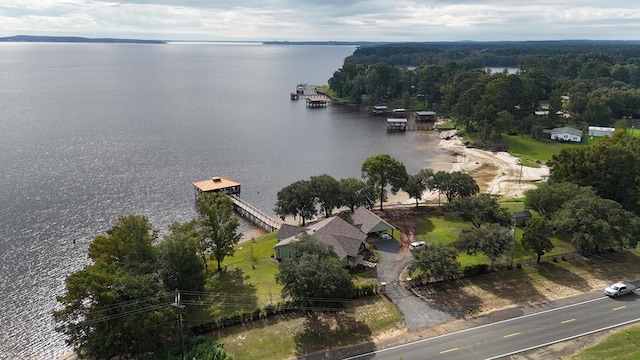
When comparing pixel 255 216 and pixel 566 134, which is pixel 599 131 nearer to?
pixel 566 134

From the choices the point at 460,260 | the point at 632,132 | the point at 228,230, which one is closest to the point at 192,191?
the point at 228,230

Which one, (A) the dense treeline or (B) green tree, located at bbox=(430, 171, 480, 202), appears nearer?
(B) green tree, located at bbox=(430, 171, 480, 202)

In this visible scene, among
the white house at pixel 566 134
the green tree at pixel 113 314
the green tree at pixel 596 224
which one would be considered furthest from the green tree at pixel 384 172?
the white house at pixel 566 134

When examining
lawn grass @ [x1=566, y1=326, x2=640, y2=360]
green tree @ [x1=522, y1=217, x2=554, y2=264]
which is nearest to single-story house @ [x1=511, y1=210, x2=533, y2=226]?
green tree @ [x1=522, y1=217, x2=554, y2=264]

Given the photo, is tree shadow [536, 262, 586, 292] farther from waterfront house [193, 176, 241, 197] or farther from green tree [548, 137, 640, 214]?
waterfront house [193, 176, 241, 197]

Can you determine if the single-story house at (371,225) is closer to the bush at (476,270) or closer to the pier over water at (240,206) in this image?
the bush at (476,270)

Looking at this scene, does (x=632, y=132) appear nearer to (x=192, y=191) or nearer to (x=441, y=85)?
(x=441, y=85)

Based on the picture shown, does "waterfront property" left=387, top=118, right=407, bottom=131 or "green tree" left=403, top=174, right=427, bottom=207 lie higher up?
"green tree" left=403, top=174, right=427, bottom=207
